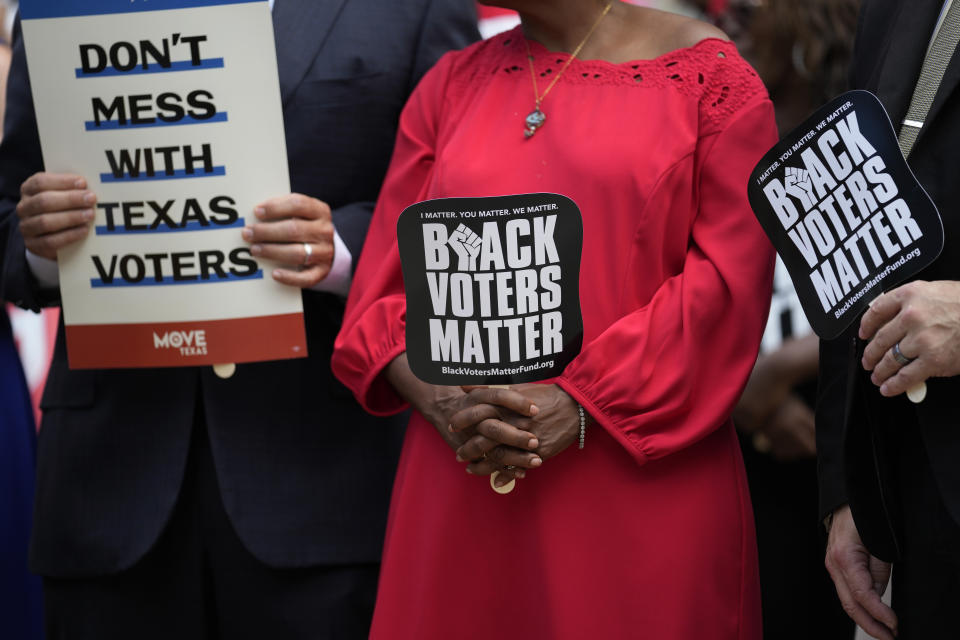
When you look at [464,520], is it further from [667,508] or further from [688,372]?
[688,372]

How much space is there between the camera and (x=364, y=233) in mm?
2037

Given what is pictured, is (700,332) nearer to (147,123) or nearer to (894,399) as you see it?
(894,399)

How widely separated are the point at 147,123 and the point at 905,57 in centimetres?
117

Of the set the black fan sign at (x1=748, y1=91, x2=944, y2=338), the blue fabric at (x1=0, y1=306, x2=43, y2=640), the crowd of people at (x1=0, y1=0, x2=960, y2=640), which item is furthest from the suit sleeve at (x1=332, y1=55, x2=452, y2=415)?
the blue fabric at (x1=0, y1=306, x2=43, y2=640)

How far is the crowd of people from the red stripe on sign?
86 millimetres

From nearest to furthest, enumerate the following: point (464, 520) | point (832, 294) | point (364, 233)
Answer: point (832, 294), point (464, 520), point (364, 233)

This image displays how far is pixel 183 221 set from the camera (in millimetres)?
1876

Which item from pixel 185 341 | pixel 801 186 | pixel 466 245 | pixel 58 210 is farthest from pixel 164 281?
pixel 801 186

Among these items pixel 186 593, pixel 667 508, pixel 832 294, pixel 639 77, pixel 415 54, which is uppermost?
pixel 415 54

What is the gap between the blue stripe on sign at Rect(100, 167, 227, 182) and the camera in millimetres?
1855

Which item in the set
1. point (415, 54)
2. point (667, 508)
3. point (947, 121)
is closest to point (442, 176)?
point (415, 54)

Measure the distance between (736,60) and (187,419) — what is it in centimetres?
114

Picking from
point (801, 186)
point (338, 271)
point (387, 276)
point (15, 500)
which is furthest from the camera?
point (15, 500)

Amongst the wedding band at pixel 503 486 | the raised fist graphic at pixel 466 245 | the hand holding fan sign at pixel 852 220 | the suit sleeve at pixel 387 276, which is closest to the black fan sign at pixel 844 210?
the hand holding fan sign at pixel 852 220
